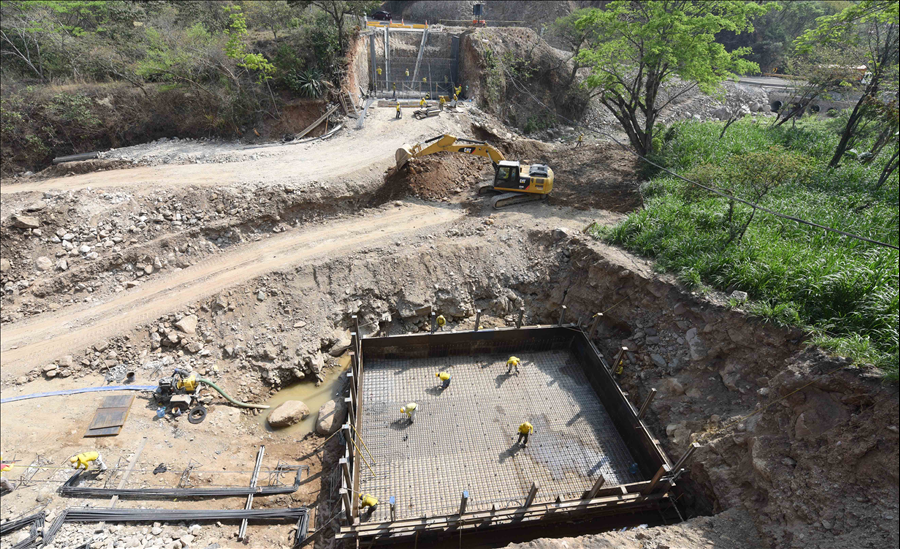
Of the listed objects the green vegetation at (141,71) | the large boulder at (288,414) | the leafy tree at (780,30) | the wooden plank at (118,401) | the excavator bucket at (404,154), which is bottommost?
the large boulder at (288,414)

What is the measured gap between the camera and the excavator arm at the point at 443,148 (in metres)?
15.9

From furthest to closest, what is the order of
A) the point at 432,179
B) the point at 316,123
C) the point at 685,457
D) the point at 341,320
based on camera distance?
1. the point at 316,123
2. the point at 432,179
3. the point at 341,320
4. the point at 685,457

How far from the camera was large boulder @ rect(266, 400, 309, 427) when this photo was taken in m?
10.5

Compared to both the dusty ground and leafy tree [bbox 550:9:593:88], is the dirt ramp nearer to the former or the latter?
the dusty ground

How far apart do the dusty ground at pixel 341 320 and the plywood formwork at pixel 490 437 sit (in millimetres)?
851

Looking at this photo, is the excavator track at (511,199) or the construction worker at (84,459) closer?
the construction worker at (84,459)

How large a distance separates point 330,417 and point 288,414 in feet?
3.85

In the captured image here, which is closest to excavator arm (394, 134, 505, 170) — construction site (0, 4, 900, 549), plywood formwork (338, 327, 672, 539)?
construction site (0, 4, 900, 549)

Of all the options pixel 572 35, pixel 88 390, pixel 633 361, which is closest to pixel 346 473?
pixel 88 390

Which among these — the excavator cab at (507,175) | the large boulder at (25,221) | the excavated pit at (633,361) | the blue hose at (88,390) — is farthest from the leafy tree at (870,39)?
the large boulder at (25,221)

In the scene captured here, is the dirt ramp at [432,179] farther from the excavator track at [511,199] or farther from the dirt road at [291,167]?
the excavator track at [511,199]

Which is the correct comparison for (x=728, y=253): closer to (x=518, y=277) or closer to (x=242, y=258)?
(x=518, y=277)

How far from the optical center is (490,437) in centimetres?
→ 980

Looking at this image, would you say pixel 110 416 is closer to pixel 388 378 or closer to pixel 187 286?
pixel 187 286
